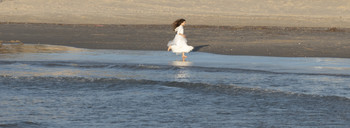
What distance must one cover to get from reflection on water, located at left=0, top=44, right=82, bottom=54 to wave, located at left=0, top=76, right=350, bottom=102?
6.30 meters

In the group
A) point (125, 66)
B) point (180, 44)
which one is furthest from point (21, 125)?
point (180, 44)

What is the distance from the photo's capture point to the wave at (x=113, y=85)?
34.2 ft

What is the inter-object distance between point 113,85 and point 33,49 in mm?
8659

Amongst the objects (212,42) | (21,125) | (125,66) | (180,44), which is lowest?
(21,125)

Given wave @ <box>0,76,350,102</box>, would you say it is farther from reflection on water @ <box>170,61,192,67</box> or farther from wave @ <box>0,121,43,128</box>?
wave @ <box>0,121,43,128</box>

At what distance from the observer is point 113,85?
11430 mm

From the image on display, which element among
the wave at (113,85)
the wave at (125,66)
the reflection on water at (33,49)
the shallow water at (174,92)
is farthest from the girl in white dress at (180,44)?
the wave at (113,85)

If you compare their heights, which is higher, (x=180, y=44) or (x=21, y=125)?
(x=180, y=44)

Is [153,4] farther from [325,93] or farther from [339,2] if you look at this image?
[325,93]

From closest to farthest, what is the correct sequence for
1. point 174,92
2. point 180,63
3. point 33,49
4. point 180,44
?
1. point 174,92
2. point 180,63
3. point 180,44
4. point 33,49

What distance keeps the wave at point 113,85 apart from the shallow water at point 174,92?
16mm

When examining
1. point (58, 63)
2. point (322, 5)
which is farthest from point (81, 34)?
point (322, 5)

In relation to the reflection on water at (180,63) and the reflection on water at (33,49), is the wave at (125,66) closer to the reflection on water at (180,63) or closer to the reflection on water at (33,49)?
the reflection on water at (180,63)

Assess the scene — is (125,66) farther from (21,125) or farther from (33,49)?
(21,125)
